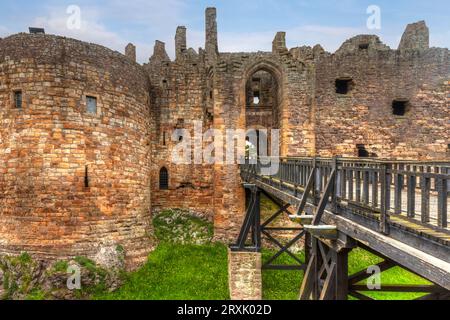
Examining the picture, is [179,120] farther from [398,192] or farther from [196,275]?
[398,192]

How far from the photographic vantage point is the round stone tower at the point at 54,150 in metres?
10.7

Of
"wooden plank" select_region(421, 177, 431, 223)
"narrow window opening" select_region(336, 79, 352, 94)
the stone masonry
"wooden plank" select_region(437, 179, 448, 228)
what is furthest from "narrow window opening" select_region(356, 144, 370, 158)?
"wooden plank" select_region(437, 179, 448, 228)

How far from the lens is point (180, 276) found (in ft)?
38.8

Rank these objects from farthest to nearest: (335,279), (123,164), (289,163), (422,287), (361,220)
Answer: (123,164), (289,163), (422,287), (335,279), (361,220)

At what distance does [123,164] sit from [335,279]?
9.87m

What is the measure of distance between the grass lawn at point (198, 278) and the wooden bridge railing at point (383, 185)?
5.67 meters

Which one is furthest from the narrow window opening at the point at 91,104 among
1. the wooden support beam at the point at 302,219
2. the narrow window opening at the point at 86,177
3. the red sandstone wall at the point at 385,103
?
the red sandstone wall at the point at 385,103

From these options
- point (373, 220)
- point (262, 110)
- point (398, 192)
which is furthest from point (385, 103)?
point (398, 192)

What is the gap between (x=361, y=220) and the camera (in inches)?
154

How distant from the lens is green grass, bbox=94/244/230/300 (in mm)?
10766

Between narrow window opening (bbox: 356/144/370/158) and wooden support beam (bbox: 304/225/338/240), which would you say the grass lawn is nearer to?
narrow window opening (bbox: 356/144/370/158)

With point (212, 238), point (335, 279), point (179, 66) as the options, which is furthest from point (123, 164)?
point (335, 279)

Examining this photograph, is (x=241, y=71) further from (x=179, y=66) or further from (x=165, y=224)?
(x=165, y=224)

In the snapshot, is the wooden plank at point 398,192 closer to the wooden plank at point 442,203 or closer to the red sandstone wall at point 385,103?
the wooden plank at point 442,203
